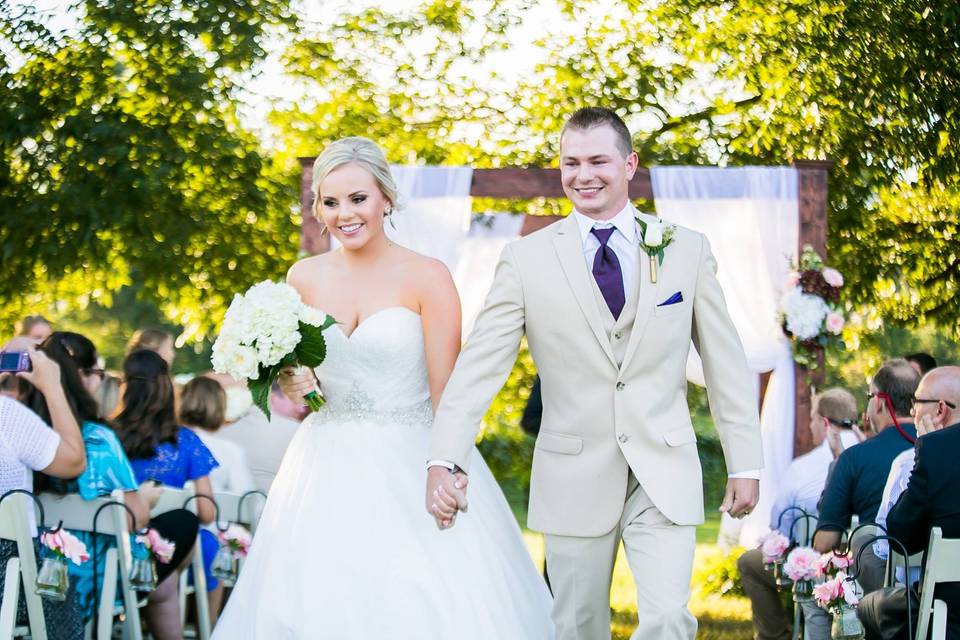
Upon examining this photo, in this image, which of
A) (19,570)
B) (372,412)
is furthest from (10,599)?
(372,412)

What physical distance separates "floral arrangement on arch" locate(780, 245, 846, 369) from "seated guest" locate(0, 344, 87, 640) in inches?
207

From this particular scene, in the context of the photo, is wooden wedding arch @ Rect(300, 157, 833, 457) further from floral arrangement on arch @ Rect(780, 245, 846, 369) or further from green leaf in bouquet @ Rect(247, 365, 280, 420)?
green leaf in bouquet @ Rect(247, 365, 280, 420)

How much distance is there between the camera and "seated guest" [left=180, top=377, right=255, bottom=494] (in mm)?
7406

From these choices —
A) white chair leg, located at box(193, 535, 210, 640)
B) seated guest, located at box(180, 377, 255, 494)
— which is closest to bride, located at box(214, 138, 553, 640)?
white chair leg, located at box(193, 535, 210, 640)

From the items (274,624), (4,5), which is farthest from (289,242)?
(274,624)

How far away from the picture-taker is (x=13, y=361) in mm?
4984

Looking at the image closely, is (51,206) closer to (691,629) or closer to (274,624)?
(274,624)

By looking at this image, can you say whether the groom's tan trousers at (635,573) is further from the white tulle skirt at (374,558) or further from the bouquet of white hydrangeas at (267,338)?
the bouquet of white hydrangeas at (267,338)

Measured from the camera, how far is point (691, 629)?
3744 mm

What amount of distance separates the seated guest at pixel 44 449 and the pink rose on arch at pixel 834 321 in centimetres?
533

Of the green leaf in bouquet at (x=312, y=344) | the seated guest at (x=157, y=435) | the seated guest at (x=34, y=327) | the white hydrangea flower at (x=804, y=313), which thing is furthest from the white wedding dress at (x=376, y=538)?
the white hydrangea flower at (x=804, y=313)

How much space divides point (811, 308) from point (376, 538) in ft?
17.4

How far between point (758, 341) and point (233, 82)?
4.79 metres

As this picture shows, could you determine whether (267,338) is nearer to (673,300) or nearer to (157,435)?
(673,300)
